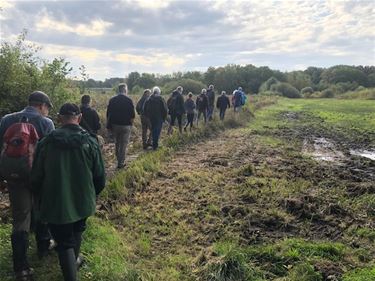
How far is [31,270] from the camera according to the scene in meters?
5.33

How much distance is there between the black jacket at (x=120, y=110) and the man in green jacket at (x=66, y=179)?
6.26m

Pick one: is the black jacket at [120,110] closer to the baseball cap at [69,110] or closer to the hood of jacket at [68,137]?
the baseball cap at [69,110]

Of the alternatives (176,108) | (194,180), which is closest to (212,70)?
(176,108)

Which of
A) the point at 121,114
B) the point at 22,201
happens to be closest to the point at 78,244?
the point at 22,201

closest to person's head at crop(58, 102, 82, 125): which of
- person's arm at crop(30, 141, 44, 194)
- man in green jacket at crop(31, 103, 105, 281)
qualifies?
man in green jacket at crop(31, 103, 105, 281)

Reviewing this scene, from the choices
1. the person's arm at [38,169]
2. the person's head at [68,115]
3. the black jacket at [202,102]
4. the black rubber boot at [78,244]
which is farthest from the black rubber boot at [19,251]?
the black jacket at [202,102]

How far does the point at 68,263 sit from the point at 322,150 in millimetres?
13791

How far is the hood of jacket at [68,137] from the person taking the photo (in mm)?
4656

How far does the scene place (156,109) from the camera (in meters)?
14.0

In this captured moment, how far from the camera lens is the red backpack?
5.14 meters

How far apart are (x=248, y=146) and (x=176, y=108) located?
3.28 metres

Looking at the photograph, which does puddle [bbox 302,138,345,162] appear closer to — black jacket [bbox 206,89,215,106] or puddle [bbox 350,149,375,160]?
puddle [bbox 350,149,375,160]

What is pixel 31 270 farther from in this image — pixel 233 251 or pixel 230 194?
pixel 230 194

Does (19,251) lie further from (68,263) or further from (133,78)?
(133,78)
